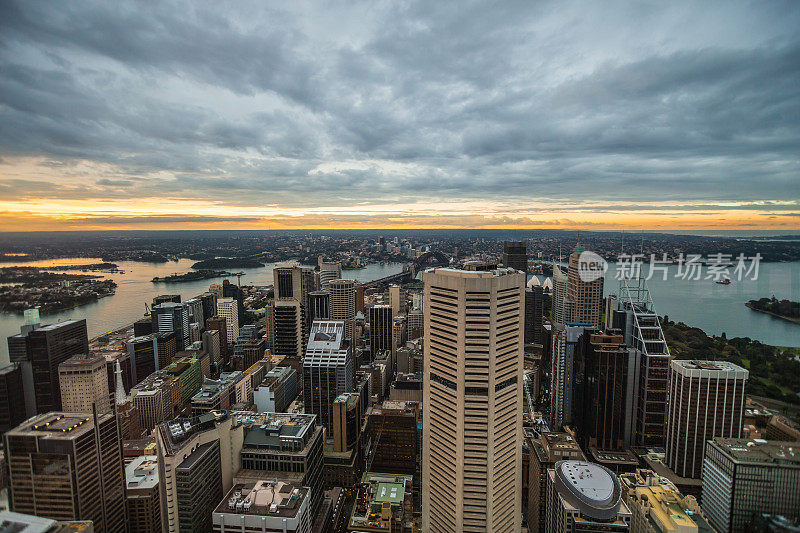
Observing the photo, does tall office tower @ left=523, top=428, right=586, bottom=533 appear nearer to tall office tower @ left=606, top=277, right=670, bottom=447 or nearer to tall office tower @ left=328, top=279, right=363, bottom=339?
tall office tower @ left=606, top=277, right=670, bottom=447

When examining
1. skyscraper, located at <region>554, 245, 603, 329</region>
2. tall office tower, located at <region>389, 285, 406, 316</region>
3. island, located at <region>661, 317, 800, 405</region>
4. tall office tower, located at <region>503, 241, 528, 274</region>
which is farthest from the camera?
tall office tower, located at <region>389, 285, 406, 316</region>

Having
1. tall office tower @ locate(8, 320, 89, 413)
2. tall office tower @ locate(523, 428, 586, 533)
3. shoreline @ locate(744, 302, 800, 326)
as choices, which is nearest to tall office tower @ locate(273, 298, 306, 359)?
tall office tower @ locate(8, 320, 89, 413)

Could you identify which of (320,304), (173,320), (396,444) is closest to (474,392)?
(396,444)

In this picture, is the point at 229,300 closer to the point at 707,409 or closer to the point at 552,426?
the point at 552,426

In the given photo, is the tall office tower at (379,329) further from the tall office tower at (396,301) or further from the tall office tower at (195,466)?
the tall office tower at (195,466)

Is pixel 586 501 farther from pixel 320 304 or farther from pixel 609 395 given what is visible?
pixel 320 304

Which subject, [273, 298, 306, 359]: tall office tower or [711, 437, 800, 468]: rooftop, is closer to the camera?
[711, 437, 800, 468]: rooftop
